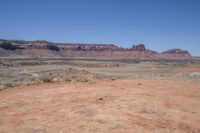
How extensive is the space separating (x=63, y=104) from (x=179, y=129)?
18.5ft

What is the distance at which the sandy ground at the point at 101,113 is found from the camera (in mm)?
9812

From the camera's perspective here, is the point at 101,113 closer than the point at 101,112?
Yes

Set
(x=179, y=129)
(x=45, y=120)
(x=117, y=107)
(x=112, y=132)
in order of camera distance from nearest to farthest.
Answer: (x=112, y=132)
(x=179, y=129)
(x=45, y=120)
(x=117, y=107)

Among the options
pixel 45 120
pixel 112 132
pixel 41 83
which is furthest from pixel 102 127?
pixel 41 83

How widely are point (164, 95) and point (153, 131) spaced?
6408mm

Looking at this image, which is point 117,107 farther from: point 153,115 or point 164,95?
point 164,95

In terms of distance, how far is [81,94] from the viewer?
16172 mm

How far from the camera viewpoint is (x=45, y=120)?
10594 mm

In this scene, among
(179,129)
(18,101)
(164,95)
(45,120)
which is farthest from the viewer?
(164,95)

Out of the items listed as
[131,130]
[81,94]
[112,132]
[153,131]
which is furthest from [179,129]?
[81,94]

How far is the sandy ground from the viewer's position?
386 inches

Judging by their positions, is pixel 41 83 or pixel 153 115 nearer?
pixel 153 115

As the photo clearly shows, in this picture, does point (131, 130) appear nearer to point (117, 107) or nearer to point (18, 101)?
point (117, 107)

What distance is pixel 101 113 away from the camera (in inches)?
456
